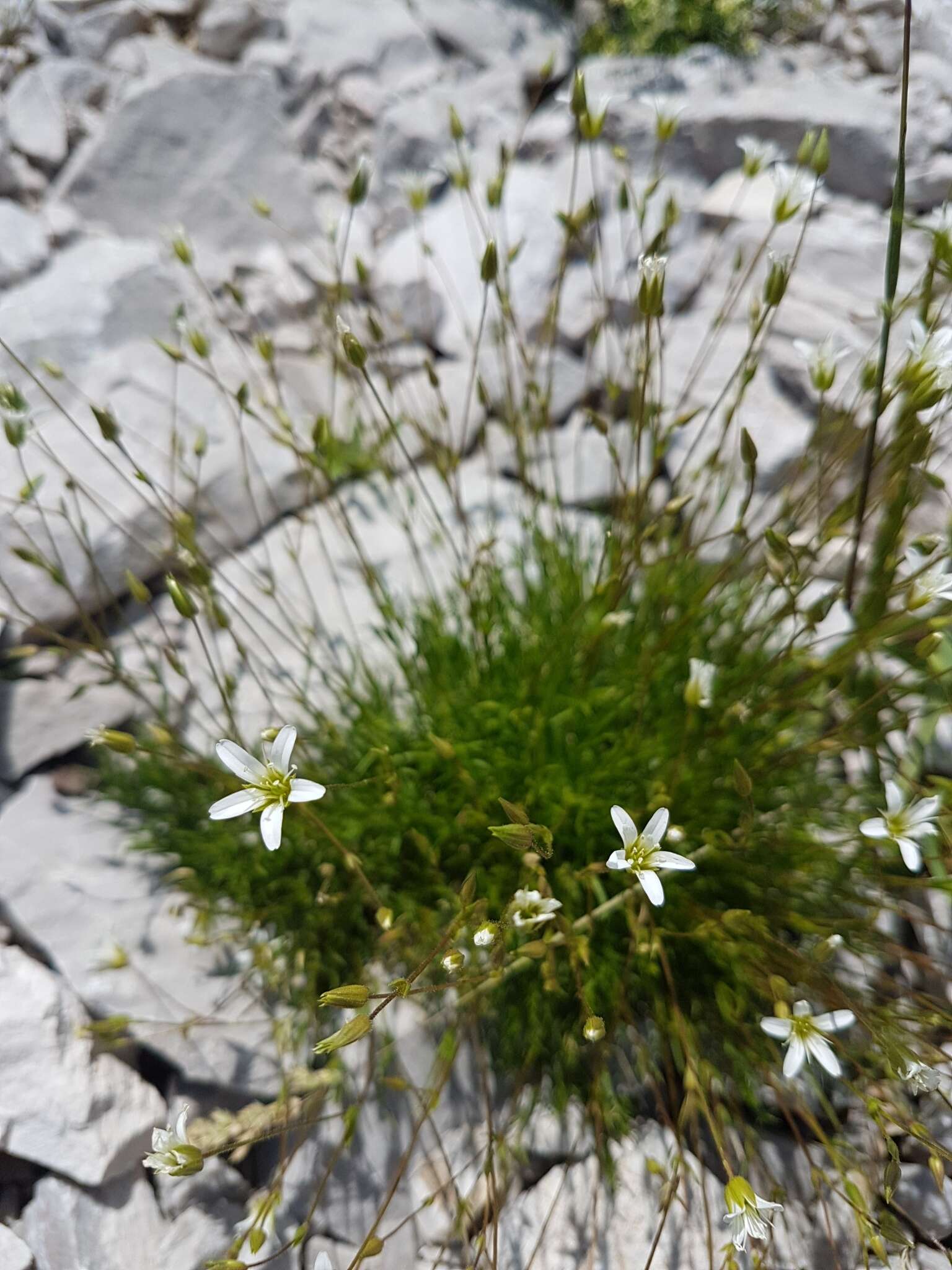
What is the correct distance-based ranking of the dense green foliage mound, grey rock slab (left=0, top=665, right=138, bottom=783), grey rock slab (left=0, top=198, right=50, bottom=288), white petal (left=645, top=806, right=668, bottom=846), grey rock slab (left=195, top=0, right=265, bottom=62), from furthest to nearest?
grey rock slab (left=195, top=0, right=265, bottom=62) → grey rock slab (left=0, top=198, right=50, bottom=288) → grey rock slab (left=0, top=665, right=138, bottom=783) → the dense green foliage mound → white petal (left=645, top=806, right=668, bottom=846)

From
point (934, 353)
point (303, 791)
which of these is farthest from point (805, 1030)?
point (934, 353)

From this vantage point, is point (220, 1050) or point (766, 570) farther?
point (220, 1050)

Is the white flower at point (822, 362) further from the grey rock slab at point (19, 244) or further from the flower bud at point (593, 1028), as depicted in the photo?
the grey rock slab at point (19, 244)

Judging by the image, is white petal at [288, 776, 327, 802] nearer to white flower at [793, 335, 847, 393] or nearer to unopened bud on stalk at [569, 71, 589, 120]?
white flower at [793, 335, 847, 393]

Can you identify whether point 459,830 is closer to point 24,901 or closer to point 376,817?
point 376,817

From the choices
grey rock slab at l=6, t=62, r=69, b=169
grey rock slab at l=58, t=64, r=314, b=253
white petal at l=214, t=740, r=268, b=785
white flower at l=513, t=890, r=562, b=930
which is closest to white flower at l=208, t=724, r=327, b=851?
white petal at l=214, t=740, r=268, b=785

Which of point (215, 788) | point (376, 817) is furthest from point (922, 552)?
point (215, 788)

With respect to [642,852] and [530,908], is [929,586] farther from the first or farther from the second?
[530,908]
